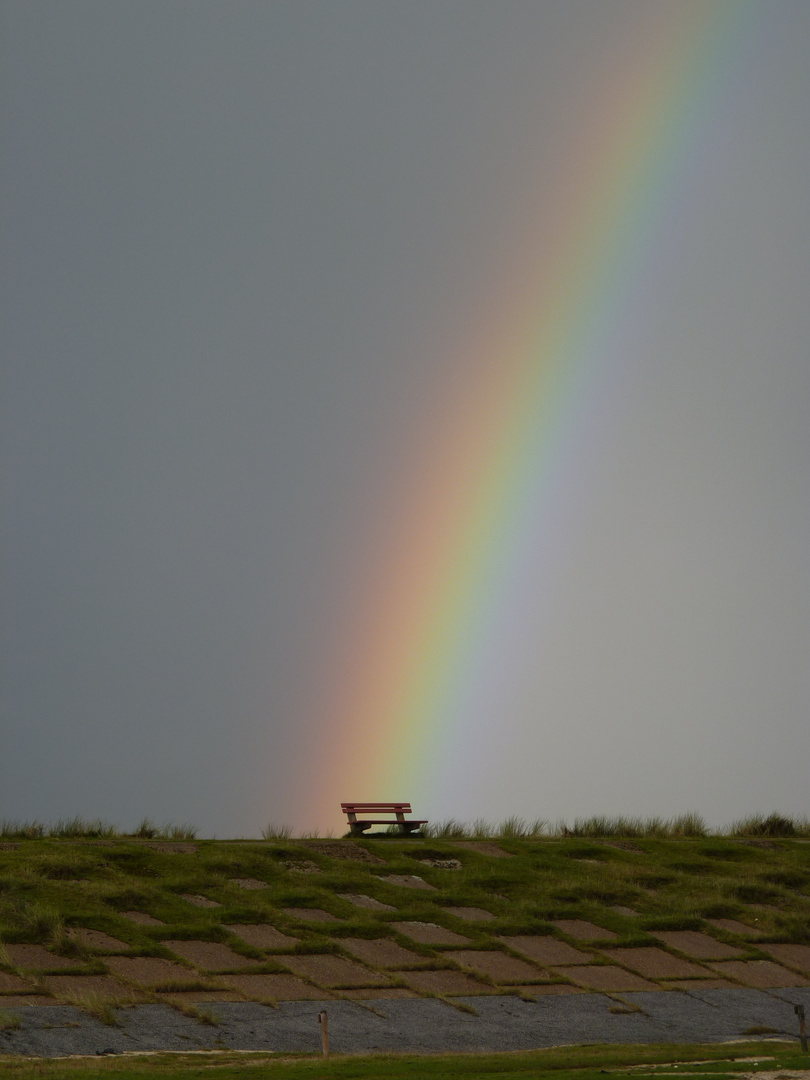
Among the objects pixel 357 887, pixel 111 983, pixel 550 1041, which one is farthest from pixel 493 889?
pixel 111 983

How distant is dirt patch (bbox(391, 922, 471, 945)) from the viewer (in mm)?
22250

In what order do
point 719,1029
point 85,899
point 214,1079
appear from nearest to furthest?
point 214,1079 < point 719,1029 < point 85,899

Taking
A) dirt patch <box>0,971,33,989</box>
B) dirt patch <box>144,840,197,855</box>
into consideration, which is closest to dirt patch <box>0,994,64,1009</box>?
dirt patch <box>0,971,33,989</box>

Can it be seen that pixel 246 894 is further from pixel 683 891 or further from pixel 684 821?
pixel 684 821

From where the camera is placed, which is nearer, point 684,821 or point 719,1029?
point 719,1029

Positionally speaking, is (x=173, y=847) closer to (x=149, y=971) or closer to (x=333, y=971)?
(x=333, y=971)

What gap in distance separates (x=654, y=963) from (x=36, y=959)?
1045 cm

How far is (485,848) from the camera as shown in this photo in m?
29.3

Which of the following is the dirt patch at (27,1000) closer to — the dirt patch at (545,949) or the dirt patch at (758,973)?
the dirt patch at (545,949)

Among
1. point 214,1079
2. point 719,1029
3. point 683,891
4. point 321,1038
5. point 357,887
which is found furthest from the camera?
point 683,891

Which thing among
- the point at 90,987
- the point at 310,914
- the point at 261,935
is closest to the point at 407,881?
the point at 310,914

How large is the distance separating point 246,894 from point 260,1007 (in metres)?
4.87

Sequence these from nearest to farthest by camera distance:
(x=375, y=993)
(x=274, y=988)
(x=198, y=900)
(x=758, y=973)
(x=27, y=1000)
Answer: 1. (x=27, y=1000)
2. (x=274, y=988)
3. (x=375, y=993)
4. (x=198, y=900)
5. (x=758, y=973)

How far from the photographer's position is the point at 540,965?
71.6 ft
